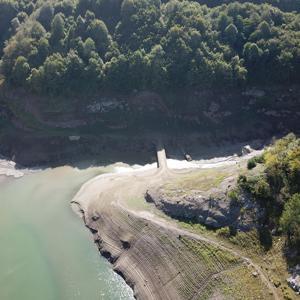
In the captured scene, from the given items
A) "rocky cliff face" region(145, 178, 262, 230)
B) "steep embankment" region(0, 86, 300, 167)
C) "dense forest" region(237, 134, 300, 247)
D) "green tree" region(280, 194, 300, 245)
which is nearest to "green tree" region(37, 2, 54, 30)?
"steep embankment" region(0, 86, 300, 167)

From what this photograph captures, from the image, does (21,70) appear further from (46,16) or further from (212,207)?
(212,207)

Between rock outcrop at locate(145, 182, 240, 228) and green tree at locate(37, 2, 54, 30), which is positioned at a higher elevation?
green tree at locate(37, 2, 54, 30)

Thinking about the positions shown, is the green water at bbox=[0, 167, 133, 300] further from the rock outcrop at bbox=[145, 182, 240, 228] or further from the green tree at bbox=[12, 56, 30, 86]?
the green tree at bbox=[12, 56, 30, 86]

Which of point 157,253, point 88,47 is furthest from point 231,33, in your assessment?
point 157,253

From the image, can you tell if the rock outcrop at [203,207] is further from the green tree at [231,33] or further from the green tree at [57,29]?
the green tree at [57,29]

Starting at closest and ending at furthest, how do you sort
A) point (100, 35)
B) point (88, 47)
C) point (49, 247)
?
1. point (49, 247)
2. point (88, 47)
3. point (100, 35)

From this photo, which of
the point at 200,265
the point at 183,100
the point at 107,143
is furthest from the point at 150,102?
the point at 200,265
